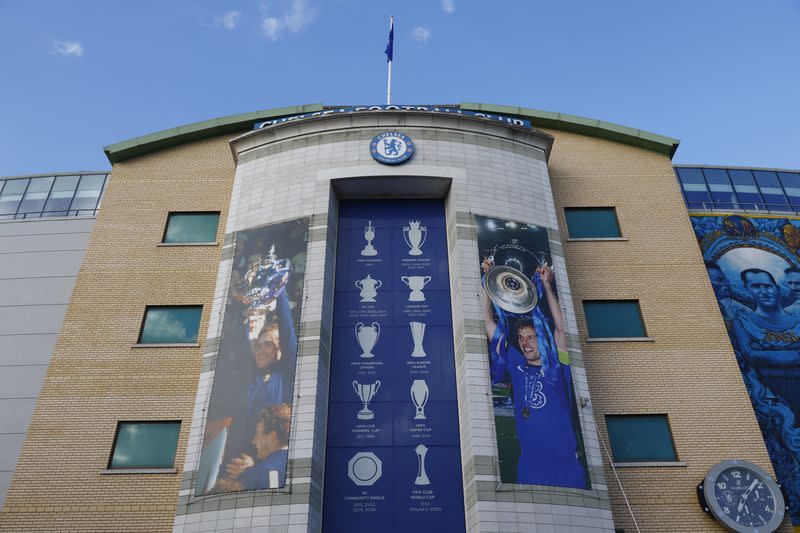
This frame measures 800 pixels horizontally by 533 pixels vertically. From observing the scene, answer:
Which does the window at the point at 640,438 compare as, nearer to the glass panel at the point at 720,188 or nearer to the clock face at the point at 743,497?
the clock face at the point at 743,497

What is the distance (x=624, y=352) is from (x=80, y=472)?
19845 mm

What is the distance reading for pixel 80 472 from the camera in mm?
22578

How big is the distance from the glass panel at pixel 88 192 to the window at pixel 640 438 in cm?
2801

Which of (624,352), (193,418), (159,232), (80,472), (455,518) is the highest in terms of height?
(159,232)

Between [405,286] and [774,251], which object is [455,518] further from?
[774,251]

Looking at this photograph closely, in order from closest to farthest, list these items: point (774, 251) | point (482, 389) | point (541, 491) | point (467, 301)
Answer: point (541, 491) → point (482, 389) → point (467, 301) → point (774, 251)

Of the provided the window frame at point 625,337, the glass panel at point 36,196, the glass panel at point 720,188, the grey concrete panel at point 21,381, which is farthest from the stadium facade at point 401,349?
the glass panel at point 36,196

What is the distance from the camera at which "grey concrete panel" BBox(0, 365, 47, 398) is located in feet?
85.7

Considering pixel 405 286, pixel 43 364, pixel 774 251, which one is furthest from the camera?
pixel 774 251

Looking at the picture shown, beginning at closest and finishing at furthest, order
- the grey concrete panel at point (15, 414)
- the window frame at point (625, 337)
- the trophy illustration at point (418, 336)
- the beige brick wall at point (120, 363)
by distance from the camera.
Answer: the beige brick wall at point (120, 363) → the trophy illustration at point (418, 336) → the grey concrete panel at point (15, 414) → the window frame at point (625, 337)

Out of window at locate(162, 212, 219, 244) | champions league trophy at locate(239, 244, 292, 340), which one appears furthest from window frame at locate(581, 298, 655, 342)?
window at locate(162, 212, 219, 244)

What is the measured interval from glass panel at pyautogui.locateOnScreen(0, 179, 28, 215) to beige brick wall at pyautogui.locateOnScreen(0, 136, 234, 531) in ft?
30.9

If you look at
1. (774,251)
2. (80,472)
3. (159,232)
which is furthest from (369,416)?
(774,251)

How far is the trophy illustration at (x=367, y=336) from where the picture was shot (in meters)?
23.7
